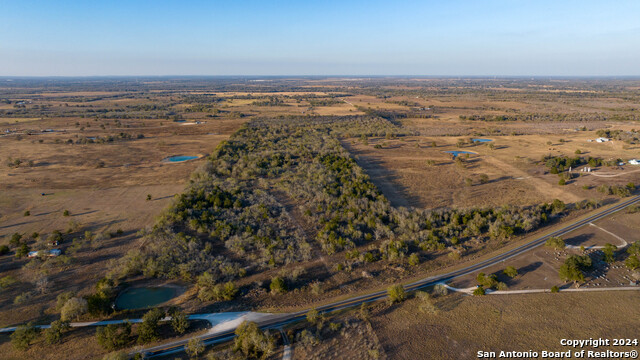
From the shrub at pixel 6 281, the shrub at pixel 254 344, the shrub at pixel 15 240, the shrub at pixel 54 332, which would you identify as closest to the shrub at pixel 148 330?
the shrub at pixel 54 332

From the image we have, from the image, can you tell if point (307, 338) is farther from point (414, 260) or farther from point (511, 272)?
point (511, 272)

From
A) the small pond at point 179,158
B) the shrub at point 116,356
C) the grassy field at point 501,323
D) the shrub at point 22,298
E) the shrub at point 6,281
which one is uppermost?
the small pond at point 179,158

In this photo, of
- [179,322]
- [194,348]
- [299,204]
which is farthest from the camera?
[299,204]

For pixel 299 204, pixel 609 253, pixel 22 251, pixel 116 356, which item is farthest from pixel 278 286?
pixel 609 253

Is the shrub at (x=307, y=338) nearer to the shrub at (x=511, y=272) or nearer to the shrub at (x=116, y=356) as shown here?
the shrub at (x=116, y=356)

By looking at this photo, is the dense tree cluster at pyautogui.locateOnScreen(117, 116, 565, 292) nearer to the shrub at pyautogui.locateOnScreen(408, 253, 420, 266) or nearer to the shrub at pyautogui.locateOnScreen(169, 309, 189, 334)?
the shrub at pyautogui.locateOnScreen(408, 253, 420, 266)
